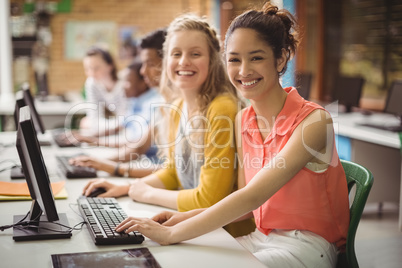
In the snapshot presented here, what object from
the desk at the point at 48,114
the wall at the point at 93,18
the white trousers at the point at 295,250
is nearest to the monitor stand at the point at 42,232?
the white trousers at the point at 295,250

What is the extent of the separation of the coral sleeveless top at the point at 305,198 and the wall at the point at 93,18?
6.06 meters

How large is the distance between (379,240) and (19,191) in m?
2.54

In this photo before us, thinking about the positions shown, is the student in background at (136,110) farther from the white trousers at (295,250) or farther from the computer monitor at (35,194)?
A: the white trousers at (295,250)

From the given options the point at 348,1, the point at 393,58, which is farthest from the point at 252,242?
the point at 348,1

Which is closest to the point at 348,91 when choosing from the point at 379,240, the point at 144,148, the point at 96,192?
the point at 379,240

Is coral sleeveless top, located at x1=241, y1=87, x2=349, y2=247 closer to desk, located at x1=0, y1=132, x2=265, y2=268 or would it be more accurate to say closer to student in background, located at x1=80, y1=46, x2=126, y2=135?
desk, located at x1=0, y1=132, x2=265, y2=268

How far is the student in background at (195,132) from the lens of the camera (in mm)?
1725

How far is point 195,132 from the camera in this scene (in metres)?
1.91

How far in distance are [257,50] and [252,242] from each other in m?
0.64

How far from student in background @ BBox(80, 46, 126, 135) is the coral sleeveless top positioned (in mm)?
3103

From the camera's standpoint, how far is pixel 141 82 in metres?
3.34

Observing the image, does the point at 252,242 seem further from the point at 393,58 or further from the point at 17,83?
the point at 17,83

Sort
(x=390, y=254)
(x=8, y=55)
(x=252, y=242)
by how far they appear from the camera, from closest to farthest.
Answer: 1. (x=252, y=242)
2. (x=390, y=254)
3. (x=8, y=55)

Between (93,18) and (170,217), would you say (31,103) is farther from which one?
(93,18)
